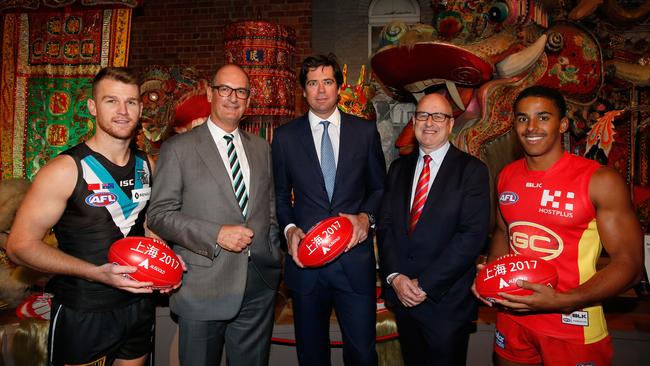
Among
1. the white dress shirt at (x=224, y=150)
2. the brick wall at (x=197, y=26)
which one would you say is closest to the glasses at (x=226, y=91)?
the white dress shirt at (x=224, y=150)

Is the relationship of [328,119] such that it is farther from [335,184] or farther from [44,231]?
[44,231]

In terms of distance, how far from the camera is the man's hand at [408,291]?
5.91 feet

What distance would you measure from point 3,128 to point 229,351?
2878mm

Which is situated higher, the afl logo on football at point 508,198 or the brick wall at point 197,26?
the brick wall at point 197,26

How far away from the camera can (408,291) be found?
1812 millimetres

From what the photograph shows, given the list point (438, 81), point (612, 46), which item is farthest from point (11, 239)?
point (612, 46)

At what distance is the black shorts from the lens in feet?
5.70

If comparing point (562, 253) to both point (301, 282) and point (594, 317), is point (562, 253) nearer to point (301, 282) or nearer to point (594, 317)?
point (594, 317)

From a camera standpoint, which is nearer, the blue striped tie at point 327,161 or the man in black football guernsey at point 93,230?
the man in black football guernsey at point 93,230

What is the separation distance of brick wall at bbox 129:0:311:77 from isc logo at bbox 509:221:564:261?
496 centimetres

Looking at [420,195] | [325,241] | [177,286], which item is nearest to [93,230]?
[177,286]

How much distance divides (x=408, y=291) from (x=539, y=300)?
503 mm

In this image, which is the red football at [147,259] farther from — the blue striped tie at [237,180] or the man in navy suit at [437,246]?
the man in navy suit at [437,246]

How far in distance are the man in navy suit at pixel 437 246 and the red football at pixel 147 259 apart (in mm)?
947
